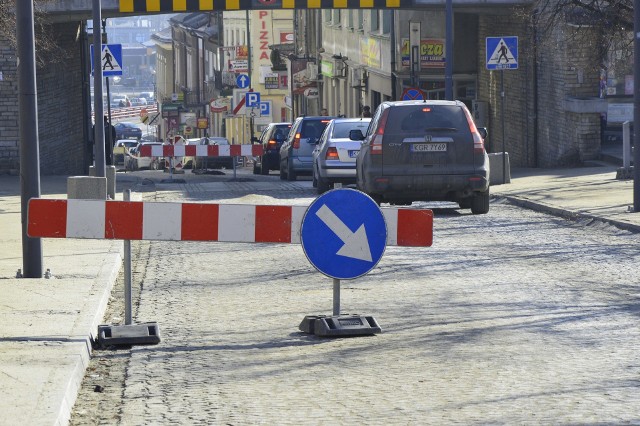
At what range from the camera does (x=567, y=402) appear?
746 centimetres

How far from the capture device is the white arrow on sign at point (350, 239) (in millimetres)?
10055

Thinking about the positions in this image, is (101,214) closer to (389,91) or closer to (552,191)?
(552,191)

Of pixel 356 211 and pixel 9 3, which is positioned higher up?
pixel 9 3

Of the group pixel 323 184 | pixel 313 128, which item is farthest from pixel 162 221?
pixel 313 128

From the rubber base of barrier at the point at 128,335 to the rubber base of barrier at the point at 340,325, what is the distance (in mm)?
1050

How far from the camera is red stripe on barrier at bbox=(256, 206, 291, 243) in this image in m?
10.1

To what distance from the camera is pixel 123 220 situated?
10031 mm

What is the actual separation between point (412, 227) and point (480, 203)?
32.8ft

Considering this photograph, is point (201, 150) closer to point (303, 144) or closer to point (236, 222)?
point (303, 144)

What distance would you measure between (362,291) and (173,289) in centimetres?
178

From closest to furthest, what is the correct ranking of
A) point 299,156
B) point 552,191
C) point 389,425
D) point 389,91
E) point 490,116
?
point 389,425 → point 552,191 → point 299,156 → point 490,116 → point 389,91

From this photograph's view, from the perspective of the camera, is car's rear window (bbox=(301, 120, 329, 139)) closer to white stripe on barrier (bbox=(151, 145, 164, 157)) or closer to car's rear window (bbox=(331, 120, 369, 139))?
white stripe on barrier (bbox=(151, 145, 164, 157))

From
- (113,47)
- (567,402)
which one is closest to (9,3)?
(113,47)

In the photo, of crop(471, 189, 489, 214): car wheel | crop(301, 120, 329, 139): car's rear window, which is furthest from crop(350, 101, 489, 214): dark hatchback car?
crop(301, 120, 329, 139): car's rear window
